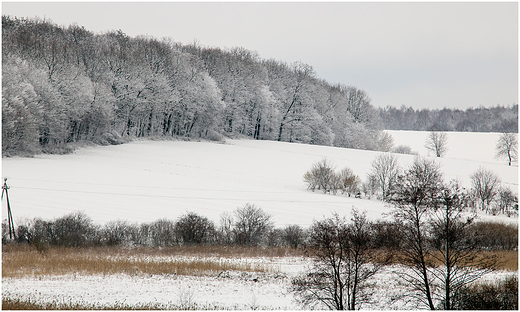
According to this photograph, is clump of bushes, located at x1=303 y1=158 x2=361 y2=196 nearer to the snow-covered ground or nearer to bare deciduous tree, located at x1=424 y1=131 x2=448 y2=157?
the snow-covered ground

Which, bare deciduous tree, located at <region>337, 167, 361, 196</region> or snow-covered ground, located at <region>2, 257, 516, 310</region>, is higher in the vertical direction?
bare deciduous tree, located at <region>337, 167, 361, 196</region>

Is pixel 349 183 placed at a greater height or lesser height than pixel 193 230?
greater

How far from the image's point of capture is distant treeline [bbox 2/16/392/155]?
46.2 meters

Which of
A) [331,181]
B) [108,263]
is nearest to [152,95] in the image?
[331,181]

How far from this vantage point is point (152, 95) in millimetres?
61188

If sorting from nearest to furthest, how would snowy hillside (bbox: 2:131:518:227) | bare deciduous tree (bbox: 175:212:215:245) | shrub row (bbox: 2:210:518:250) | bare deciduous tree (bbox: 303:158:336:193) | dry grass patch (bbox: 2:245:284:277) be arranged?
1. dry grass patch (bbox: 2:245:284:277)
2. shrub row (bbox: 2:210:518:250)
3. bare deciduous tree (bbox: 175:212:215:245)
4. snowy hillside (bbox: 2:131:518:227)
5. bare deciduous tree (bbox: 303:158:336:193)

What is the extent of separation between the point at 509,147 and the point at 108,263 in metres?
71.5

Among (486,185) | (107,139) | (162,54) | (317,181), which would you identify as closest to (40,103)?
(107,139)

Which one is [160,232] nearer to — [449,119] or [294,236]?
[294,236]

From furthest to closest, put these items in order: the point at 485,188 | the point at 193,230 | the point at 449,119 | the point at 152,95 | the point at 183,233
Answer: the point at 449,119
the point at 152,95
the point at 485,188
the point at 193,230
the point at 183,233

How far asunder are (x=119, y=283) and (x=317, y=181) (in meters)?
28.4

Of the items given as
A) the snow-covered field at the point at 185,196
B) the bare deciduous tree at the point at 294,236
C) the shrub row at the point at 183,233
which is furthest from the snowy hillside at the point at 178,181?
the bare deciduous tree at the point at 294,236

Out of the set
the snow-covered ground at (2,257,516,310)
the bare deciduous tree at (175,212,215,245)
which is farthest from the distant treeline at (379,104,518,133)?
the snow-covered ground at (2,257,516,310)

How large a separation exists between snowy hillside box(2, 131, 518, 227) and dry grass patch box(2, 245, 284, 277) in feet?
16.1
